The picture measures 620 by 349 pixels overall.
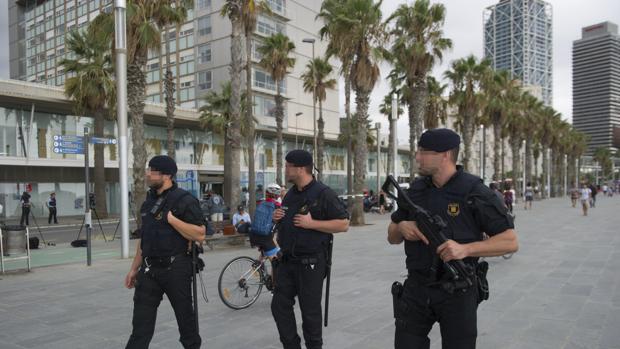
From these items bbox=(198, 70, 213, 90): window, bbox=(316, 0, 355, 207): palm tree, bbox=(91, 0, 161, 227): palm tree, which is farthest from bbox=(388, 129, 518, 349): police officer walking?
bbox=(198, 70, 213, 90): window

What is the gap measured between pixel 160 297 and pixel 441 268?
2.35 m

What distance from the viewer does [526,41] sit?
160250 millimetres

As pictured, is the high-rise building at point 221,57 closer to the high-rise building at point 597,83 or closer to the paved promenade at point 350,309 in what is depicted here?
the paved promenade at point 350,309

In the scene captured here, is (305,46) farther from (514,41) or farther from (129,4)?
(514,41)

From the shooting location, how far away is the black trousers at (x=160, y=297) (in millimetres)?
3601

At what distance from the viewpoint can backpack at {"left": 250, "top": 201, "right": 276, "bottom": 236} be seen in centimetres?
602

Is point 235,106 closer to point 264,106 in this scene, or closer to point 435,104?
point 435,104

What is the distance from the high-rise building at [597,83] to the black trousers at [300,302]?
17885cm

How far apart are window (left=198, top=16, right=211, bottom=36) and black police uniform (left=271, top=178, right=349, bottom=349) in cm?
4894

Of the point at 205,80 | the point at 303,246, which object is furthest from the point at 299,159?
the point at 205,80

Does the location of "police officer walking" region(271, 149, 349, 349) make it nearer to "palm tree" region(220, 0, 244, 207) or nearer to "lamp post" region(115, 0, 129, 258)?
"lamp post" region(115, 0, 129, 258)

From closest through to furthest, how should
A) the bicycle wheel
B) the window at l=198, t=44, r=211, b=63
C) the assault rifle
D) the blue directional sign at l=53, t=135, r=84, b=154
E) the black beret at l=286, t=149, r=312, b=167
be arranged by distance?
the assault rifle → the black beret at l=286, t=149, r=312, b=167 → the bicycle wheel → the blue directional sign at l=53, t=135, r=84, b=154 → the window at l=198, t=44, r=211, b=63

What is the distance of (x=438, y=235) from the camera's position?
2.45 m

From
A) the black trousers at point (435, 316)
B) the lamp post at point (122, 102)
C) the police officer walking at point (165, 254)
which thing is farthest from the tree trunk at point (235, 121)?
the black trousers at point (435, 316)
